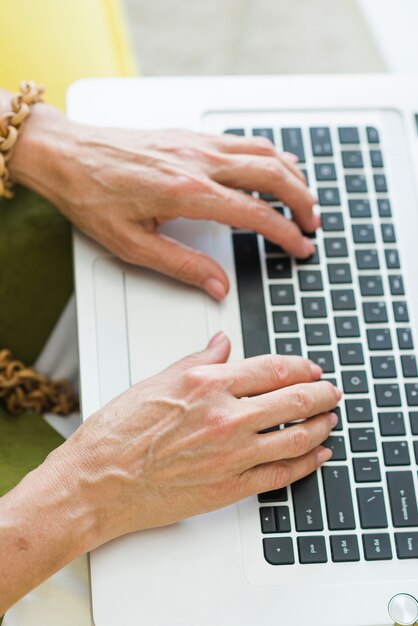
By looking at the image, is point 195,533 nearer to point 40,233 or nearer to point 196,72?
point 40,233

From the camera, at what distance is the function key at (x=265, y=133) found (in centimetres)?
82

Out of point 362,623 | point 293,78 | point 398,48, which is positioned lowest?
point 362,623

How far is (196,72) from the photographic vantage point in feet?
5.23

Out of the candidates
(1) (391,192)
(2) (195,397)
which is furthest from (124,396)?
(1) (391,192)

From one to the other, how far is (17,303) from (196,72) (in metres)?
0.88

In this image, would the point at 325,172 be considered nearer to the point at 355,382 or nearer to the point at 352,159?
the point at 352,159

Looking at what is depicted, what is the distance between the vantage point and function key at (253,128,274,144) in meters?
0.82

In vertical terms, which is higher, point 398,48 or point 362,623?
point 398,48

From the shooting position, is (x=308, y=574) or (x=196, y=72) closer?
(x=308, y=574)

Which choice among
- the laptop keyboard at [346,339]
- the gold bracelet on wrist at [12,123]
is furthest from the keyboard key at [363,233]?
the gold bracelet on wrist at [12,123]

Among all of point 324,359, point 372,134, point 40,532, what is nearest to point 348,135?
point 372,134

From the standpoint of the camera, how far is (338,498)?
26.6 inches

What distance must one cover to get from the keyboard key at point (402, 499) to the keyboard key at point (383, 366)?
88mm

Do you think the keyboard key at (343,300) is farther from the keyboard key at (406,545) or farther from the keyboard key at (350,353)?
the keyboard key at (406,545)
